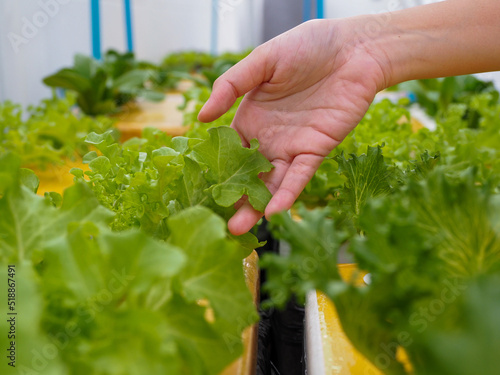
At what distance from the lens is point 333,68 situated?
0.82 meters

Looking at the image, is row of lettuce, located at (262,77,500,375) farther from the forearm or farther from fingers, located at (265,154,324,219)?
the forearm

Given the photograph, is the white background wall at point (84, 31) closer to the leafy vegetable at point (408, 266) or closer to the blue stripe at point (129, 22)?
the blue stripe at point (129, 22)

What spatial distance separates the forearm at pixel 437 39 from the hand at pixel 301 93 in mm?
40

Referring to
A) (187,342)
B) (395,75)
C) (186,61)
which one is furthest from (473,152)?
(186,61)

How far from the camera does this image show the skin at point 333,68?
750mm

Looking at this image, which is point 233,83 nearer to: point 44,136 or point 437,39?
point 437,39

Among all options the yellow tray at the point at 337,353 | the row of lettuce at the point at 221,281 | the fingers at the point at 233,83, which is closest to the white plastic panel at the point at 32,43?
the fingers at the point at 233,83

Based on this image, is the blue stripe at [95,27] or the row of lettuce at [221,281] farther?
the blue stripe at [95,27]

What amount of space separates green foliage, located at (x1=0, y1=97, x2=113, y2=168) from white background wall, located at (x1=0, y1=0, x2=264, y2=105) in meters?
0.58

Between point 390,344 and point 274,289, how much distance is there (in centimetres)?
11

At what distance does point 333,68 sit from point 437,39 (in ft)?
0.62

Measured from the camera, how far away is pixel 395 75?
0.85 m

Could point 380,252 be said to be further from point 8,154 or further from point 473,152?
point 473,152

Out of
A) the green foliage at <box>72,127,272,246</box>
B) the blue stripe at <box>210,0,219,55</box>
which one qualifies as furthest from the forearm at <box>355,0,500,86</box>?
the blue stripe at <box>210,0,219,55</box>
